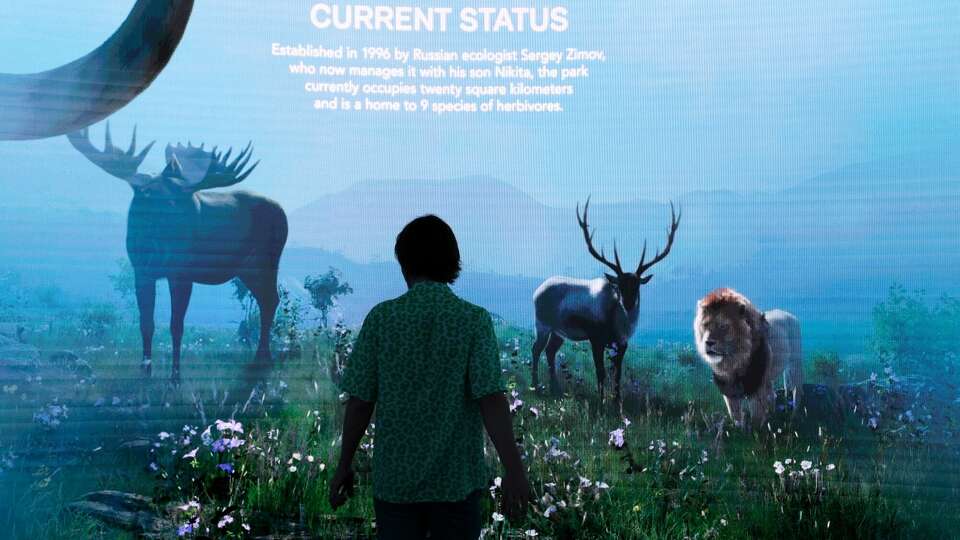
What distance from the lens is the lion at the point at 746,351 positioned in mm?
4934

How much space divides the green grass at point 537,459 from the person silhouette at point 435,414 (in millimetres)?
A: 2120

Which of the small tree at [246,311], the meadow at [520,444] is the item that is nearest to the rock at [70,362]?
the meadow at [520,444]

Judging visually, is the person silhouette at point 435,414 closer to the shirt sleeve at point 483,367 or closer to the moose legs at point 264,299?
the shirt sleeve at point 483,367

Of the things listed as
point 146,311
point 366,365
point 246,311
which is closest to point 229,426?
point 246,311

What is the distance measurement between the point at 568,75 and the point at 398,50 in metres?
0.90

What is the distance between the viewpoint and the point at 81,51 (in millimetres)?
4848

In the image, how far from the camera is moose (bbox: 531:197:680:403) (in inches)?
199

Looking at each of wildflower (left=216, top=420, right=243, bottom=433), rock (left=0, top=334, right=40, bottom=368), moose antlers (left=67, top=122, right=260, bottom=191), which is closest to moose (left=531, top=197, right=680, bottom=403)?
wildflower (left=216, top=420, right=243, bottom=433)

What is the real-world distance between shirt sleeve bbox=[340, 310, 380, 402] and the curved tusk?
2.76 m

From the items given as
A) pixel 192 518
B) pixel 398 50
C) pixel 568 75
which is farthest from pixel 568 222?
pixel 192 518

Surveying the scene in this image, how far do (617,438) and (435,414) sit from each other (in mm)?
2466

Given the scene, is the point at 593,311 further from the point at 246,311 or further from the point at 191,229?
the point at 191,229

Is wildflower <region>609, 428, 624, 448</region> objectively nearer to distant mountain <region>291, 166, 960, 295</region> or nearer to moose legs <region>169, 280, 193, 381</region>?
distant mountain <region>291, 166, 960, 295</region>

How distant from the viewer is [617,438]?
4.96 metres
